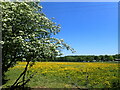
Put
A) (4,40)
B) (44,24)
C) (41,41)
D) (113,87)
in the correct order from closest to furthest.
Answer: (4,40), (41,41), (44,24), (113,87)

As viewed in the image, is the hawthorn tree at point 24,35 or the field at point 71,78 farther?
the field at point 71,78

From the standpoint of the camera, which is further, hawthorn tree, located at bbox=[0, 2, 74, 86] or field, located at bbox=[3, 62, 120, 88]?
field, located at bbox=[3, 62, 120, 88]

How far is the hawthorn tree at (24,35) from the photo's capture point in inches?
251

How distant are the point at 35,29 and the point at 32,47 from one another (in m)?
0.89

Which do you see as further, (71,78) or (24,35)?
(71,78)

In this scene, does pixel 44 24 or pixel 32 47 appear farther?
pixel 44 24

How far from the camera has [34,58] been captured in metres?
7.12

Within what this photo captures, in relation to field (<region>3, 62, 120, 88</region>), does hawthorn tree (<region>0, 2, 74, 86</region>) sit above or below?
above

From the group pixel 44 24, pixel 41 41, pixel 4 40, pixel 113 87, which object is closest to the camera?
pixel 4 40

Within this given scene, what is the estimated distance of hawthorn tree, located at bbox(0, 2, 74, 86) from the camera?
636cm

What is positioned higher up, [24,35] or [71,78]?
[24,35]

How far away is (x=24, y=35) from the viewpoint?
675cm

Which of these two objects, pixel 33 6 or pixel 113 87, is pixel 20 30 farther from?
pixel 113 87

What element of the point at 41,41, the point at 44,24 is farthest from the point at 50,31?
the point at 41,41
